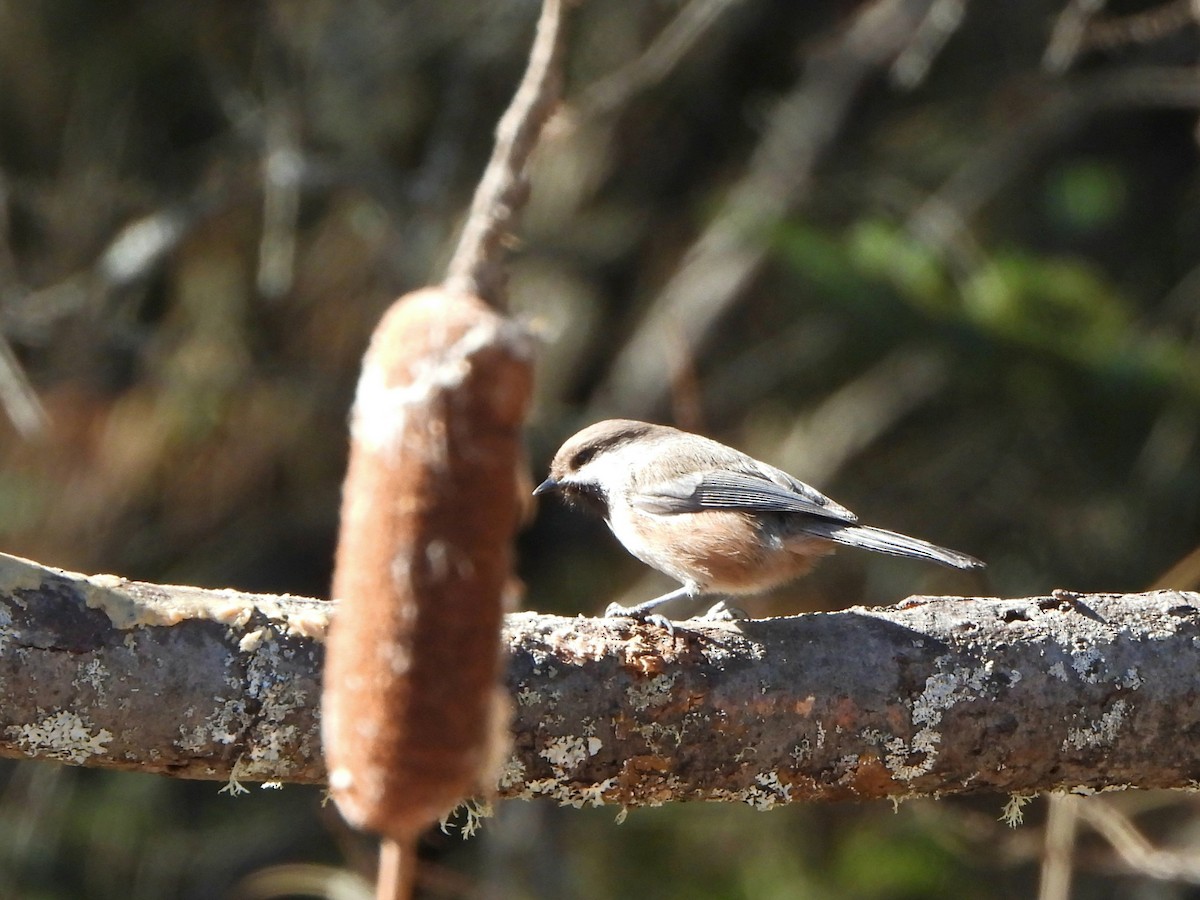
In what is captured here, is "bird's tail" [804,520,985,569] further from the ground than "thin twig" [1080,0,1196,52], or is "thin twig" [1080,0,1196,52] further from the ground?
"thin twig" [1080,0,1196,52]

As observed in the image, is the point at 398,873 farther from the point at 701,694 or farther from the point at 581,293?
the point at 581,293

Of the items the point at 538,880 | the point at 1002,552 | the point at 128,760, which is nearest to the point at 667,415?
the point at 1002,552

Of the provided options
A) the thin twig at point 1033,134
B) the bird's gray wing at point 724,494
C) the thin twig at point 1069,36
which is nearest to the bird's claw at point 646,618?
the bird's gray wing at point 724,494

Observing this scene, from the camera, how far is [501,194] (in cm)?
124

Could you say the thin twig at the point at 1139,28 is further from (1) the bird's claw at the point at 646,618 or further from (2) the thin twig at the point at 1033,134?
(1) the bird's claw at the point at 646,618

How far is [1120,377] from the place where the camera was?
486 cm

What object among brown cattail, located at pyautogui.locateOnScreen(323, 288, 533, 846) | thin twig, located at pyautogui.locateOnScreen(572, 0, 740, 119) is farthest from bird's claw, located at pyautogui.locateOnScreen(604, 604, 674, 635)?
thin twig, located at pyautogui.locateOnScreen(572, 0, 740, 119)

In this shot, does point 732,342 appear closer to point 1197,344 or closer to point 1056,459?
point 1056,459

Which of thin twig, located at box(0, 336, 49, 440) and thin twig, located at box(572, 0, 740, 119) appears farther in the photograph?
thin twig, located at box(572, 0, 740, 119)

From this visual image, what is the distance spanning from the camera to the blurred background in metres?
5.76

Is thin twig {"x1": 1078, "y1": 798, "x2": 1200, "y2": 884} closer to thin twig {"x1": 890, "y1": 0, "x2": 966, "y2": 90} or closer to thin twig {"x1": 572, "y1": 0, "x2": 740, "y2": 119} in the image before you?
thin twig {"x1": 572, "y1": 0, "x2": 740, "y2": 119}

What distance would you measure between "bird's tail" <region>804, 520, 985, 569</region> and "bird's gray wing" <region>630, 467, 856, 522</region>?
6 centimetres

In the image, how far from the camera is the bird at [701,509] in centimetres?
420

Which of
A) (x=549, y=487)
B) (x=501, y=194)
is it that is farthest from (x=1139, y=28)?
(x=501, y=194)
